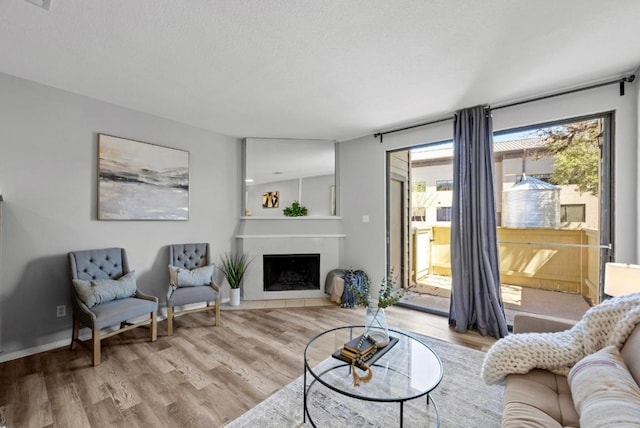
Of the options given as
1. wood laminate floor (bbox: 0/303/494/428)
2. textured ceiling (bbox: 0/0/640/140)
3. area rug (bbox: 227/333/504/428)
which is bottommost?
wood laminate floor (bbox: 0/303/494/428)

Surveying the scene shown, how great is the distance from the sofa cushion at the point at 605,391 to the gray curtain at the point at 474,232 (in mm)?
1642

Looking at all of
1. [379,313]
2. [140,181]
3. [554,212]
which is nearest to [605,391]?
[379,313]

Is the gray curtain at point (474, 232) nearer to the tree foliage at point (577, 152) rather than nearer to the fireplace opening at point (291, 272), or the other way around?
the tree foliage at point (577, 152)

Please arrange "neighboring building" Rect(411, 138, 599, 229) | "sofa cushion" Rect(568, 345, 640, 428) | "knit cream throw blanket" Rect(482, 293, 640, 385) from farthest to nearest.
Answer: "neighboring building" Rect(411, 138, 599, 229) → "knit cream throw blanket" Rect(482, 293, 640, 385) → "sofa cushion" Rect(568, 345, 640, 428)

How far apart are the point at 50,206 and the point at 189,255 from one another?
1424 millimetres

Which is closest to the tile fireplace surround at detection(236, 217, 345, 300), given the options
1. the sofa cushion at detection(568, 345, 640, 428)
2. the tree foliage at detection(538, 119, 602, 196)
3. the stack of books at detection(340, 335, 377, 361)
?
the stack of books at detection(340, 335, 377, 361)

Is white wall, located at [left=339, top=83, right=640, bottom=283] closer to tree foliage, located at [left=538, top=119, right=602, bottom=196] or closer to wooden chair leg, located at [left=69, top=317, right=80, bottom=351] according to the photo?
tree foliage, located at [left=538, top=119, right=602, bottom=196]

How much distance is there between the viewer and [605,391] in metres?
1.10

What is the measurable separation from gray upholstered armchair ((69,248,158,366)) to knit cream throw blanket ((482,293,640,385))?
2821 mm

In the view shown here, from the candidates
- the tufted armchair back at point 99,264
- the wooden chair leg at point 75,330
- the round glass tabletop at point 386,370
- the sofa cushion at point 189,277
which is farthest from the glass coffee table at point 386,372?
the tufted armchair back at point 99,264

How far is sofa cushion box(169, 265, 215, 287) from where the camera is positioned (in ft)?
10.4

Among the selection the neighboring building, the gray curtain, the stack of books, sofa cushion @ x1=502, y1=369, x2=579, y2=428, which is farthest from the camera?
the gray curtain

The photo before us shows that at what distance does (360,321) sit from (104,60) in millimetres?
3537

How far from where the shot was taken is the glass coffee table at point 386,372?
149 cm
